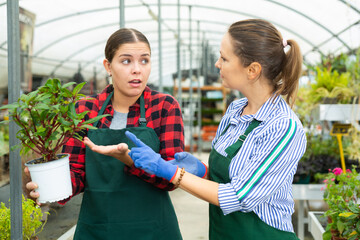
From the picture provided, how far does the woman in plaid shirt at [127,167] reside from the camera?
1.37 meters

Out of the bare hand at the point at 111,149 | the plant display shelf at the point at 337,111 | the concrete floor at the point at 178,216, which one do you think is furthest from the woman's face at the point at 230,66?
the plant display shelf at the point at 337,111

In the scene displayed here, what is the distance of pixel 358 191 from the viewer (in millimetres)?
2375

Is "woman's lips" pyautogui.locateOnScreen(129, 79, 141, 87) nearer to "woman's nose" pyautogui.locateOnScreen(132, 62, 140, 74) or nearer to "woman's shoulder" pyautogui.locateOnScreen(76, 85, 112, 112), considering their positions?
"woman's nose" pyautogui.locateOnScreen(132, 62, 140, 74)

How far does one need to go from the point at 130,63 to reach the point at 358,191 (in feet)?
5.95

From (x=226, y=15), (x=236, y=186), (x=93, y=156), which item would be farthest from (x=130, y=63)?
(x=226, y=15)

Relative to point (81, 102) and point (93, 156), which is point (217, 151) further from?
point (81, 102)

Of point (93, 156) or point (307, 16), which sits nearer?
point (93, 156)

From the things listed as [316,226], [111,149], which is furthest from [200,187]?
[316,226]

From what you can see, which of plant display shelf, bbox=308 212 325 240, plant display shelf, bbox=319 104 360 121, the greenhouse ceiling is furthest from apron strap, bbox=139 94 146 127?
the greenhouse ceiling

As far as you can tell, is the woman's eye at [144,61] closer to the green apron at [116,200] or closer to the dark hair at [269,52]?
the green apron at [116,200]

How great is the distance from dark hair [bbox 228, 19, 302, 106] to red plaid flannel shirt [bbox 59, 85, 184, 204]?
36 centimetres

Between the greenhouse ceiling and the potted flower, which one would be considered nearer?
the potted flower

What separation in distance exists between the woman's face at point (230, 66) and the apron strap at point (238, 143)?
5.7 inches

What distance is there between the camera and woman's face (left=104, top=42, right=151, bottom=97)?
1.38 meters
